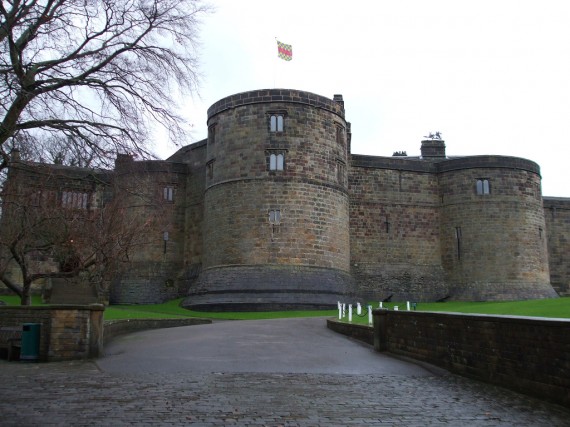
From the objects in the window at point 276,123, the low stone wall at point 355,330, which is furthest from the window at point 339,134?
the low stone wall at point 355,330

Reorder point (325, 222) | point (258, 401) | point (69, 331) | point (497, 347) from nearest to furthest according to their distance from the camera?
1. point (258, 401)
2. point (497, 347)
3. point (69, 331)
4. point (325, 222)

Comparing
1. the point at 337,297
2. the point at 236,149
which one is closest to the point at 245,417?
the point at 337,297

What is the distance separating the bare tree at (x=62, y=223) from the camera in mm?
13297

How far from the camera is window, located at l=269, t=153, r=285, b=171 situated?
3234 centimetres

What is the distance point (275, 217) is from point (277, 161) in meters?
3.00

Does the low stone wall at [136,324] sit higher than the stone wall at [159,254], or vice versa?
the stone wall at [159,254]

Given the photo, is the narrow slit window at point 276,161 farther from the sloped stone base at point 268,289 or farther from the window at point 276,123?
the sloped stone base at point 268,289

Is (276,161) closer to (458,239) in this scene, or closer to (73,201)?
(73,201)

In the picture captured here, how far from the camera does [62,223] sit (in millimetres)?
19781

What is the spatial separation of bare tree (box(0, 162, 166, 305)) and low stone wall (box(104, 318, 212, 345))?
2.48 metres

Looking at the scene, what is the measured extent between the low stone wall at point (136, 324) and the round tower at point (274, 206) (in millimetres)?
6435

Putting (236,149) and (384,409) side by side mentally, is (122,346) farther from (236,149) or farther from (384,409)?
(236,149)

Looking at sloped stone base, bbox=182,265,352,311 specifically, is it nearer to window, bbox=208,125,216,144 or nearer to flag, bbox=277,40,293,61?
window, bbox=208,125,216,144

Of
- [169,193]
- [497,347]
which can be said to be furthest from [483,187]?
[497,347]
